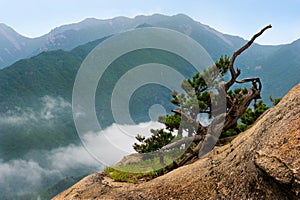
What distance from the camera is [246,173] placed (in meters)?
8.28

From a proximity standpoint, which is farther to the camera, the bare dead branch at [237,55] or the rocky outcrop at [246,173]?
the bare dead branch at [237,55]

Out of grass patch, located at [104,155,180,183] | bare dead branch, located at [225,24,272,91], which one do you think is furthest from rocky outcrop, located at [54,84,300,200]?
bare dead branch, located at [225,24,272,91]

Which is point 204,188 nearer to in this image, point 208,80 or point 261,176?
point 261,176

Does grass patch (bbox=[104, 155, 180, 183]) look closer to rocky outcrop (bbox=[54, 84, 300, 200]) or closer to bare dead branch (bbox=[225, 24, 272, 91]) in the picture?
rocky outcrop (bbox=[54, 84, 300, 200])

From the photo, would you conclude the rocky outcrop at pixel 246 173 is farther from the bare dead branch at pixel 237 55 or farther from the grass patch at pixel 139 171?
the bare dead branch at pixel 237 55

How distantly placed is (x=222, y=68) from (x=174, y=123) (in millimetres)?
4336

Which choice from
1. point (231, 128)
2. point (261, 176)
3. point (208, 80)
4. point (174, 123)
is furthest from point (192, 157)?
point (261, 176)

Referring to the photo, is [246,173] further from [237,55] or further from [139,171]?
[237,55]

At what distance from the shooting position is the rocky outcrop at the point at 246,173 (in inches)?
278

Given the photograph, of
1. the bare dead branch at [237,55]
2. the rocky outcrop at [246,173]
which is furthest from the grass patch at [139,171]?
the bare dead branch at [237,55]

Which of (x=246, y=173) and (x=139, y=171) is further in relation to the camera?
(x=139, y=171)

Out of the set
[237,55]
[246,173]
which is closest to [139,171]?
[246,173]

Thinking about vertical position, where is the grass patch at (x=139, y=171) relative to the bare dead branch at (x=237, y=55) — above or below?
below

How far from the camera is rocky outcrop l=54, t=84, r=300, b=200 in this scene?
278 inches
